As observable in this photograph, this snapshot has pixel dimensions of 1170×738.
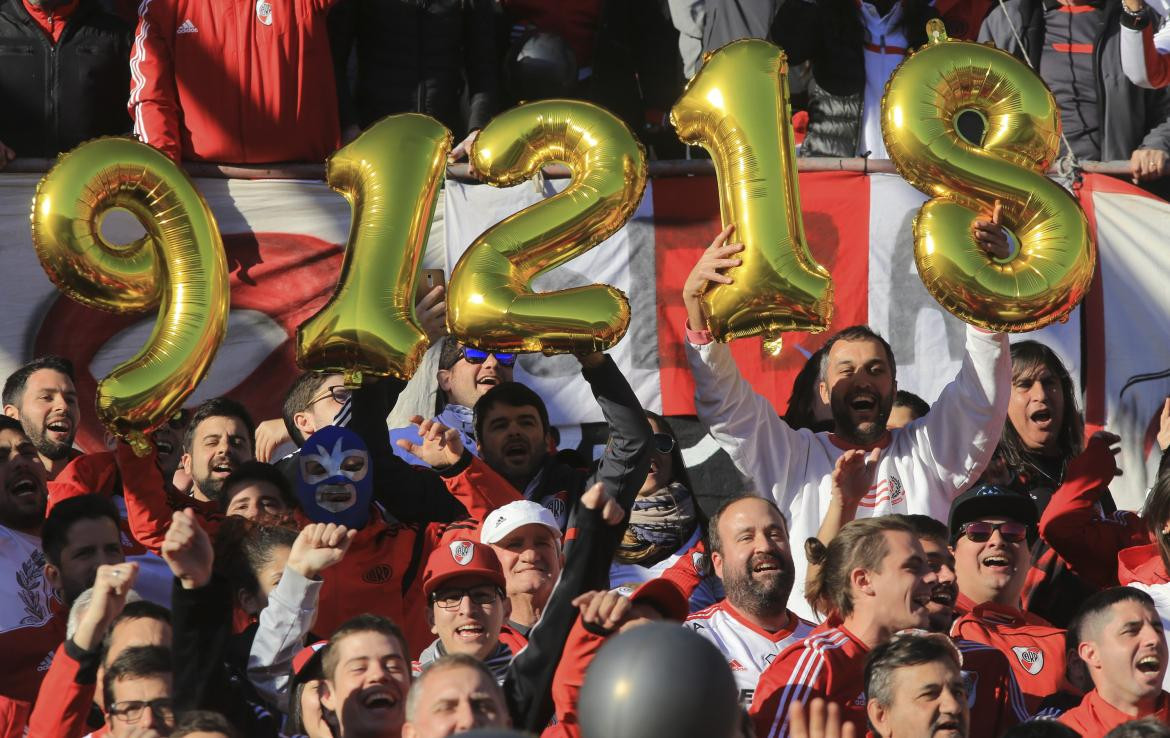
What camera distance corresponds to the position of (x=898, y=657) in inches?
190

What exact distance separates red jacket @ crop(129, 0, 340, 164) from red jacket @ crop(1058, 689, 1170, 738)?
12.8 feet

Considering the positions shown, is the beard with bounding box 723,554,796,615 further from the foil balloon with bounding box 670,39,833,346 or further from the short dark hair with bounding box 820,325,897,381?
the short dark hair with bounding box 820,325,897,381

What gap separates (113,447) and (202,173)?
1150mm

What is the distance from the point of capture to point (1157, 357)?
781cm

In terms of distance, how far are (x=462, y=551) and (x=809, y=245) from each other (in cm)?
285

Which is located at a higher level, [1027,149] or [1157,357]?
[1027,149]

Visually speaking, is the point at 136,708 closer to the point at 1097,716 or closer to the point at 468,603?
the point at 468,603

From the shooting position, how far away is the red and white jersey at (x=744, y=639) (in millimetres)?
5336

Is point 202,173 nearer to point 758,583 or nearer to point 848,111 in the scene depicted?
point 848,111

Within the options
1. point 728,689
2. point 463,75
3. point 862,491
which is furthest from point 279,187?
point 728,689

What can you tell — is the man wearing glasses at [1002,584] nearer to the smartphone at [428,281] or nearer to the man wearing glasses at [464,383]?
the man wearing glasses at [464,383]

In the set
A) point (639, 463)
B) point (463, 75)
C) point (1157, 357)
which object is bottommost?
point (1157, 357)

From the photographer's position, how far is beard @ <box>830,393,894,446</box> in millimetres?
6234

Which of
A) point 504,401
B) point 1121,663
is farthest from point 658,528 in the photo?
point 1121,663
